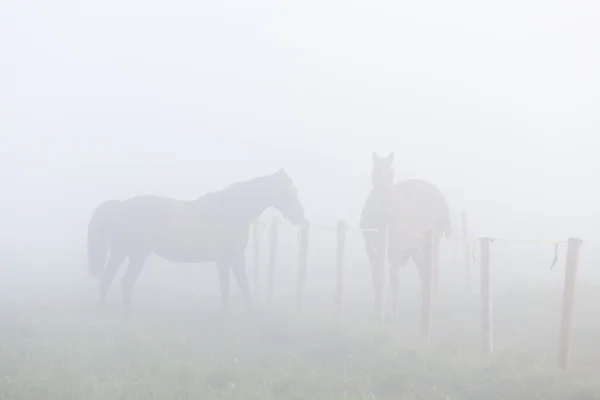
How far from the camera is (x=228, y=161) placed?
52.8 m

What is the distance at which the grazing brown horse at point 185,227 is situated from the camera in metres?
13.8

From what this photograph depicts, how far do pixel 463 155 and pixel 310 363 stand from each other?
159 ft

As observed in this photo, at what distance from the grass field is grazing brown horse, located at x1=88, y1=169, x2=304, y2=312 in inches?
43.6

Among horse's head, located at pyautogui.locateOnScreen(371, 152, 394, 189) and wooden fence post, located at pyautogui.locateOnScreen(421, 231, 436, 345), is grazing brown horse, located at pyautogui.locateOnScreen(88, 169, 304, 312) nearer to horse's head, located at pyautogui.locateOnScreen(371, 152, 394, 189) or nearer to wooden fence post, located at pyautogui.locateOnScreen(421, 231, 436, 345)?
horse's head, located at pyautogui.locateOnScreen(371, 152, 394, 189)

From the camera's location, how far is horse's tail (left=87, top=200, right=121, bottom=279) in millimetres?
13992

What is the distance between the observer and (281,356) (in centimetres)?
897

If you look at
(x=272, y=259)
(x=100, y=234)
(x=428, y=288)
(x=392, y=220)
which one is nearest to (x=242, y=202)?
(x=272, y=259)

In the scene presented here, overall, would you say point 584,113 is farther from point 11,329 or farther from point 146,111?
point 11,329

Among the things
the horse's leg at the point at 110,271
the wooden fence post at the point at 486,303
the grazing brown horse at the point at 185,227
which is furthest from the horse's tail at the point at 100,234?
the wooden fence post at the point at 486,303

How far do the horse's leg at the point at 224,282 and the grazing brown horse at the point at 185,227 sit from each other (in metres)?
0.02

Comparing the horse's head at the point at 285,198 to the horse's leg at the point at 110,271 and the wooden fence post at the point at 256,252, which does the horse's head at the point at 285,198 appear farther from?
the horse's leg at the point at 110,271

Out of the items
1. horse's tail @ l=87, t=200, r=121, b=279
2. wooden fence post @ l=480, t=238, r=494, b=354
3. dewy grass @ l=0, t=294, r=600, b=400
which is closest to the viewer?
dewy grass @ l=0, t=294, r=600, b=400

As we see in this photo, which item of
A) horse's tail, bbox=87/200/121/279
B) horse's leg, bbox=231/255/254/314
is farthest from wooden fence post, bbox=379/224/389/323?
horse's tail, bbox=87/200/121/279

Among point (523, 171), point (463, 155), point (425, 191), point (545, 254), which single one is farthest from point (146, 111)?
Result: point (425, 191)
